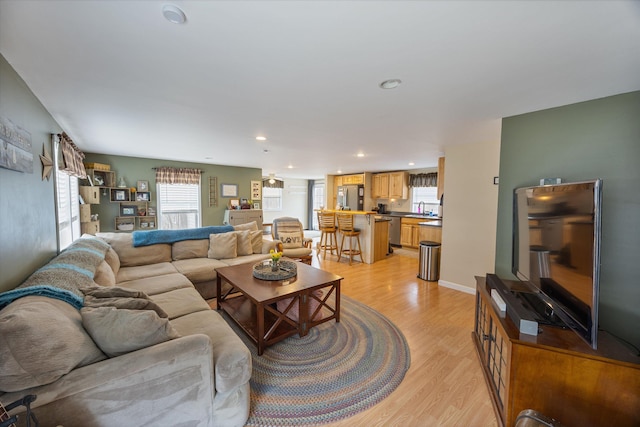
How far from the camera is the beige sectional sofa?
3.33 ft

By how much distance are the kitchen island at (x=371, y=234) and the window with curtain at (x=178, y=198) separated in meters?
3.71

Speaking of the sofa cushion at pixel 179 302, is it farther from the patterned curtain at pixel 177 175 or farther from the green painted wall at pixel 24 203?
the patterned curtain at pixel 177 175

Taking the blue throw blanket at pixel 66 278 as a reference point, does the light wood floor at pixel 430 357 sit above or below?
below

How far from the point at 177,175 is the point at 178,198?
0.56 metres

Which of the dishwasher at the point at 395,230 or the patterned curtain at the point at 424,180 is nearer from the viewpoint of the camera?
the patterned curtain at the point at 424,180

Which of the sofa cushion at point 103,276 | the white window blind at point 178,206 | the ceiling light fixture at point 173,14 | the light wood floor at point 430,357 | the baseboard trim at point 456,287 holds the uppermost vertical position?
the ceiling light fixture at point 173,14

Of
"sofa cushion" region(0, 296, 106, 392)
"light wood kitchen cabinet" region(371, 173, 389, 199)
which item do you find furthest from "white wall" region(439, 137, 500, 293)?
"sofa cushion" region(0, 296, 106, 392)

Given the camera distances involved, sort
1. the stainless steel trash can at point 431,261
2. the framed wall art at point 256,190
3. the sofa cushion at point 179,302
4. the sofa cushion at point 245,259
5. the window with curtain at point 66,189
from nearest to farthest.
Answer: the sofa cushion at point 179,302, the window with curtain at point 66,189, the sofa cushion at point 245,259, the stainless steel trash can at point 431,261, the framed wall art at point 256,190

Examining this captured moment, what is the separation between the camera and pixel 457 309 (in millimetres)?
3070

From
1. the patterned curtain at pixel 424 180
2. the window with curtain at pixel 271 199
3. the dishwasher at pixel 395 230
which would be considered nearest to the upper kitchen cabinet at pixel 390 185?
the patterned curtain at pixel 424 180

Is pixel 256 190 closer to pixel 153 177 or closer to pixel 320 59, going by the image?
pixel 153 177

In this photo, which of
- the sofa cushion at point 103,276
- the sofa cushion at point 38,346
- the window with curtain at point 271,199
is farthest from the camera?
the window with curtain at point 271,199

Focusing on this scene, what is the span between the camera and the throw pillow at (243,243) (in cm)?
391

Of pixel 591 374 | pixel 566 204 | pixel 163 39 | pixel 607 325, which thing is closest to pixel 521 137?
pixel 566 204
